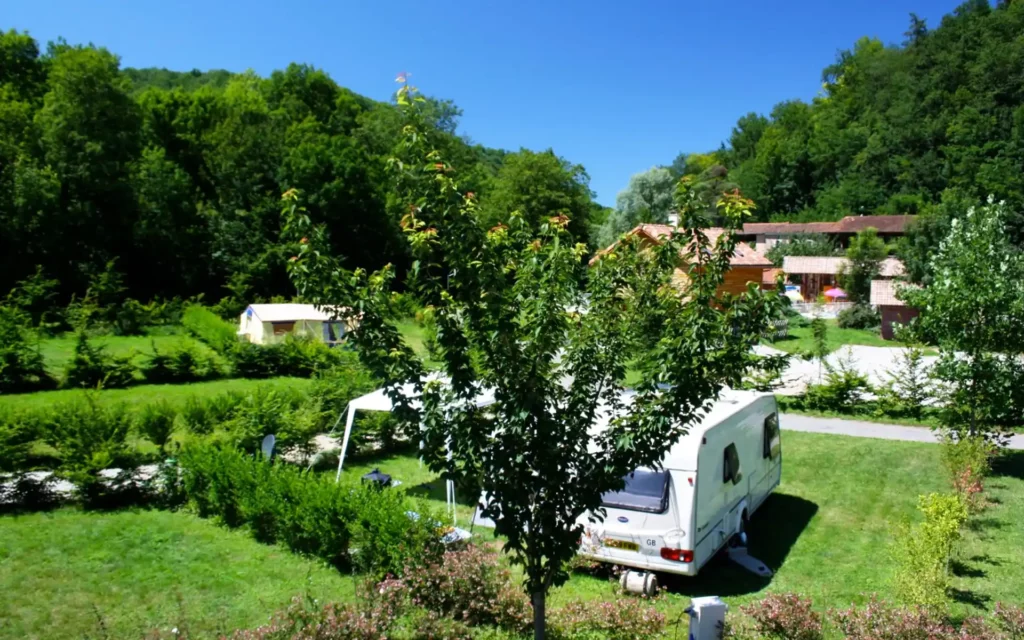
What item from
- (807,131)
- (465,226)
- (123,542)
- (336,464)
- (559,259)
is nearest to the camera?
(465,226)

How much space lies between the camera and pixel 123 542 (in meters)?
10.0

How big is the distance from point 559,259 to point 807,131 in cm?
10877

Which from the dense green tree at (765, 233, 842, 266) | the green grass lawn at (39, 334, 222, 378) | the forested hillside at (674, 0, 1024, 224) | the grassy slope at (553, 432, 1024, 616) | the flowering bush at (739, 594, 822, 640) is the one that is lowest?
the grassy slope at (553, 432, 1024, 616)

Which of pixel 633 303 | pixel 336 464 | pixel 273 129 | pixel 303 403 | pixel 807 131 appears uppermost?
pixel 807 131

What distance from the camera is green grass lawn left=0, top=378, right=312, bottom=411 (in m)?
18.4

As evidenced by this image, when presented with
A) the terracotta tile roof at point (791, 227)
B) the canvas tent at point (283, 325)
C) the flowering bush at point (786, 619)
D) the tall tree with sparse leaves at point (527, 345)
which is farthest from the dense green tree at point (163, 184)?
the terracotta tile roof at point (791, 227)

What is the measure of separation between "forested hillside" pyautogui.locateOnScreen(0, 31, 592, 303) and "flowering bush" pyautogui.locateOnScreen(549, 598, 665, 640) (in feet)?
80.8

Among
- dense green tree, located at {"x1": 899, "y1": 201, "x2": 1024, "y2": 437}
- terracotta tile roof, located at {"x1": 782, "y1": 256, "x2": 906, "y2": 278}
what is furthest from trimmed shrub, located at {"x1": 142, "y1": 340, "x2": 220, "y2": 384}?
terracotta tile roof, located at {"x1": 782, "y1": 256, "x2": 906, "y2": 278}

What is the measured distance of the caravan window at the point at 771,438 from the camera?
38.2ft

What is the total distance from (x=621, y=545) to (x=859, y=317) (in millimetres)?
33998

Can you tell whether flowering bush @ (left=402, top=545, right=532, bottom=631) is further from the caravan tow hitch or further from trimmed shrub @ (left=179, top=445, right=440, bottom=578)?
the caravan tow hitch

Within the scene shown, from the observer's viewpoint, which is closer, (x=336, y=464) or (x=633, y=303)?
(x=633, y=303)

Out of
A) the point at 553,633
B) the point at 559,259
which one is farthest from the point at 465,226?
the point at 553,633

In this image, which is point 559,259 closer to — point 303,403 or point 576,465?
point 576,465
